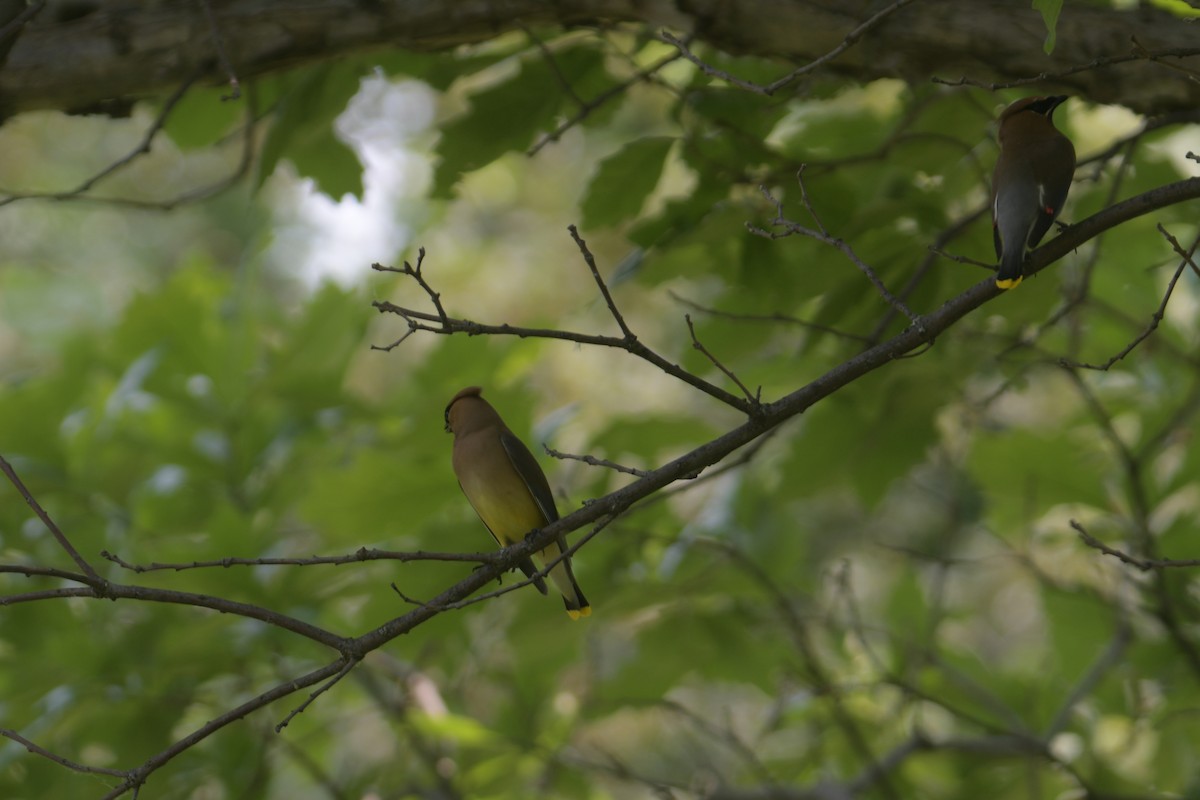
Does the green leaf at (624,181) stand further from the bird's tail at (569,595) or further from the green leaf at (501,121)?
the bird's tail at (569,595)

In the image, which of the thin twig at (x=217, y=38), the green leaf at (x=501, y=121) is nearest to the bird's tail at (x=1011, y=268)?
the green leaf at (x=501, y=121)

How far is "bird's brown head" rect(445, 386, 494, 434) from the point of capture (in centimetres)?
338

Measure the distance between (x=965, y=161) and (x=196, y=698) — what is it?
10.9ft

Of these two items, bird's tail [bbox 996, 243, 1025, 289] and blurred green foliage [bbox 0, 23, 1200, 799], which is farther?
blurred green foliage [bbox 0, 23, 1200, 799]

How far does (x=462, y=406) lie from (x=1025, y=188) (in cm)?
161

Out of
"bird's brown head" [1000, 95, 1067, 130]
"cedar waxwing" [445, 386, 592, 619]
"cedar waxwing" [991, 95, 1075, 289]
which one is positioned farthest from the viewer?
"cedar waxwing" [445, 386, 592, 619]

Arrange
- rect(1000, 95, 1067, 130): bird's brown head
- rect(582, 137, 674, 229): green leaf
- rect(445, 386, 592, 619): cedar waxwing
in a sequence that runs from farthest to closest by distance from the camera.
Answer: rect(582, 137, 674, 229): green leaf
rect(445, 386, 592, 619): cedar waxwing
rect(1000, 95, 1067, 130): bird's brown head

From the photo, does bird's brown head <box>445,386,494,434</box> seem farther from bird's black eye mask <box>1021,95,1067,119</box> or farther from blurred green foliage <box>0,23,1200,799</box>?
bird's black eye mask <box>1021,95,1067,119</box>

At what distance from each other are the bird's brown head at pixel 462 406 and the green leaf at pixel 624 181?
66cm

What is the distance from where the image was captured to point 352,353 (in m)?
5.11

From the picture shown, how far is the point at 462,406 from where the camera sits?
3.43 metres

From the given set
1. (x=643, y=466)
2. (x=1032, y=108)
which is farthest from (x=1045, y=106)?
(x=643, y=466)

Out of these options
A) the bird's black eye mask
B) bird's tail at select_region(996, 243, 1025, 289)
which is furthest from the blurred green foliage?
bird's tail at select_region(996, 243, 1025, 289)

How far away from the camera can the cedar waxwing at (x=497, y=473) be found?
3225 millimetres
